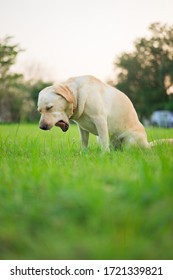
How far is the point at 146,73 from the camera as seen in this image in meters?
28.1

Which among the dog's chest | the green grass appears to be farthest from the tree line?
the green grass

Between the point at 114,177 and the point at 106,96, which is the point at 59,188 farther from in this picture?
the point at 106,96

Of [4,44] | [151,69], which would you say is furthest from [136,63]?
[4,44]

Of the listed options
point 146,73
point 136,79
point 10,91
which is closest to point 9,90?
point 10,91

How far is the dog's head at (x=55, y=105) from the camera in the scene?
5.07 m

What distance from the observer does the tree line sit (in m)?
13.8

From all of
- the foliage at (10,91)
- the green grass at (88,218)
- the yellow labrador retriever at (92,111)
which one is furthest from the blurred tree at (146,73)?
the green grass at (88,218)

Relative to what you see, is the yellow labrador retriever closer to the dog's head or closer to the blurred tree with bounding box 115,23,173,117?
the dog's head

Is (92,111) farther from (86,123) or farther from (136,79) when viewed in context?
(136,79)

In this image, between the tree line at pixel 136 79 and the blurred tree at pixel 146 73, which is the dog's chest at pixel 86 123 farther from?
the blurred tree at pixel 146 73

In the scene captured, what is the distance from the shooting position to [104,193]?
2.28 m

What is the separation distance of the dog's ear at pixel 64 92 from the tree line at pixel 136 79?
96.2 inches

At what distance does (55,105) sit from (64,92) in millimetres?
194
